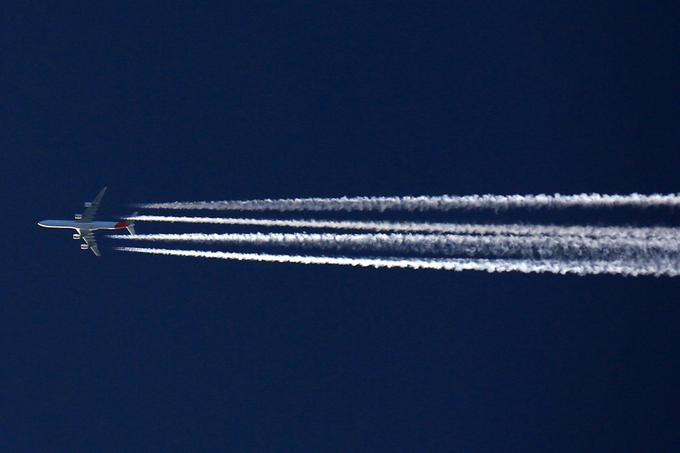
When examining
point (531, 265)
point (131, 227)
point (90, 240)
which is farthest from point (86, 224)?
point (531, 265)

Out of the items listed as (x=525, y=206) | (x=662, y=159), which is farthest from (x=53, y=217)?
(x=662, y=159)

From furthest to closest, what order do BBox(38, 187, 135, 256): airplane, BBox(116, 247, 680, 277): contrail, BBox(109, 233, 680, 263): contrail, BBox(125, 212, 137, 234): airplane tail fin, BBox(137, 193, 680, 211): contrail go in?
BBox(38, 187, 135, 256): airplane → BBox(125, 212, 137, 234): airplane tail fin → BBox(137, 193, 680, 211): contrail → BBox(109, 233, 680, 263): contrail → BBox(116, 247, 680, 277): contrail

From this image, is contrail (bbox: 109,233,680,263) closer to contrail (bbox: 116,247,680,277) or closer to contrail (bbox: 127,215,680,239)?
contrail (bbox: 127,215,680,239)

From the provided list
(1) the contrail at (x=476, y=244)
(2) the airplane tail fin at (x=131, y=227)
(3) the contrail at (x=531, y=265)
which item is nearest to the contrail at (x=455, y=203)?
(1) the contrail at (x=476, y=244)

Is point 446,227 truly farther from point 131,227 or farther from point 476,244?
point 131,227

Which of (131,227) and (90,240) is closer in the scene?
(131,227)

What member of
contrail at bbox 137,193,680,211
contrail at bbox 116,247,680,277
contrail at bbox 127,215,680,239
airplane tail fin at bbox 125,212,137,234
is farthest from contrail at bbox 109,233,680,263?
airplane tail fin at bbox 125,212,137,234
